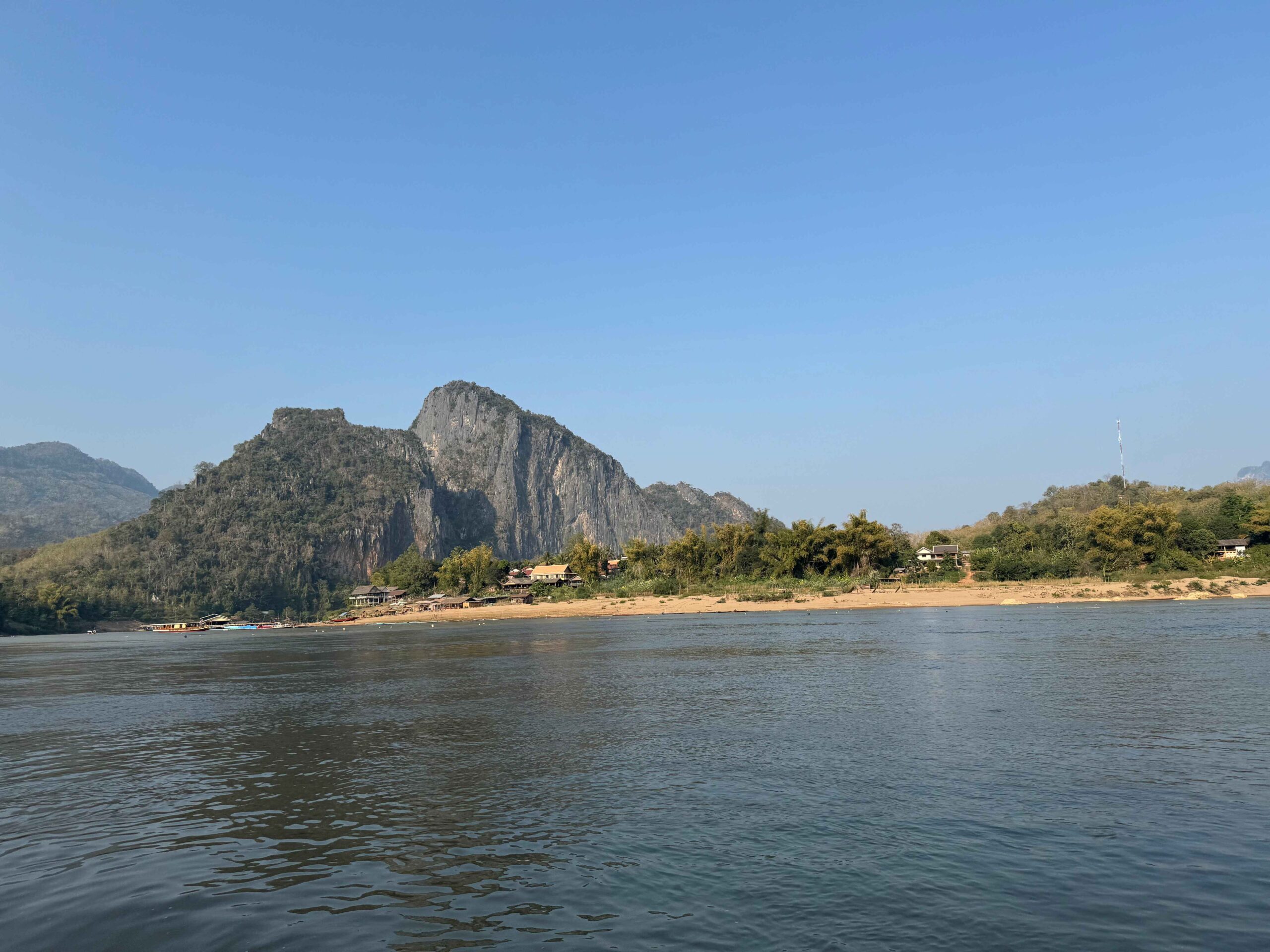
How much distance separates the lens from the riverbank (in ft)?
228

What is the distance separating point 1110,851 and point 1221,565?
82214mm

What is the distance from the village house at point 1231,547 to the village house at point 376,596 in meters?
124

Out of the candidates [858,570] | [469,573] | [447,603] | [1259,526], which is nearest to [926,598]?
[858,570]

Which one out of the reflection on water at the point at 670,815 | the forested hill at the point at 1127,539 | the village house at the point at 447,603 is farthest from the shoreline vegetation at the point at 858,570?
the reflection on water at the point at 670,815

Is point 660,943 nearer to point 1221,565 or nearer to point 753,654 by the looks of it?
point 753,654

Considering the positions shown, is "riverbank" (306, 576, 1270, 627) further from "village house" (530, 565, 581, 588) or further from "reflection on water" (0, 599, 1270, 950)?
"reflection on water" (0, 599, 1270, 950)

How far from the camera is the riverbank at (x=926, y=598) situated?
69438 millimetres

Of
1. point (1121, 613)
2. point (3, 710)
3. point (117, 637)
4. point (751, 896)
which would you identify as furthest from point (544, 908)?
point (117, 637)

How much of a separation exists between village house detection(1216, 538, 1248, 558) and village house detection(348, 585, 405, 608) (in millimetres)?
123840

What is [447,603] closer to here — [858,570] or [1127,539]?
[858,570]

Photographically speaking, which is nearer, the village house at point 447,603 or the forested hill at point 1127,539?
the forested hill at point 1127,539

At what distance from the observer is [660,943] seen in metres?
7.60

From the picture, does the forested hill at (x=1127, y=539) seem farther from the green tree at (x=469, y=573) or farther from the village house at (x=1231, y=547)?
the green tree at (x=469, y=573)

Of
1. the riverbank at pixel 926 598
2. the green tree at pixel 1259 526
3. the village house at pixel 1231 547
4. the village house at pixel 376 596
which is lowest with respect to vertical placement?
the riverbank at pixel 926 598
